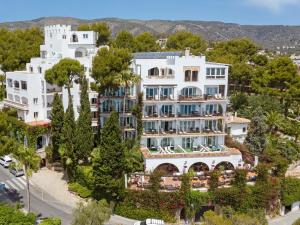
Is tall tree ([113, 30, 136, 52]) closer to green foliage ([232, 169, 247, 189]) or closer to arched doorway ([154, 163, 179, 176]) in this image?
arched doorway ([154, 163, 179, 176])

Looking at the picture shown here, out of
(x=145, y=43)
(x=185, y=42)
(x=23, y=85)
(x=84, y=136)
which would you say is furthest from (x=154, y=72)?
(x=185, y=42)

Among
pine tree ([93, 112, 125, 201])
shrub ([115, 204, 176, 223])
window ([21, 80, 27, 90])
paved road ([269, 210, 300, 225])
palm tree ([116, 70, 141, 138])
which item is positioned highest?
palm tree ([116, 70, 141, 138])

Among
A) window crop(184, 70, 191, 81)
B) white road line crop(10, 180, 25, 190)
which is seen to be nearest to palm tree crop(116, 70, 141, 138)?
window crop(184, 70, 191, 81)

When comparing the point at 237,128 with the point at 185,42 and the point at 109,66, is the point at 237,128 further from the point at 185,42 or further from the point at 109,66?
the point at 185,42

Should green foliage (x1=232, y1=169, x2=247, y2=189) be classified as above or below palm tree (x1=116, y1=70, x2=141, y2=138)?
below

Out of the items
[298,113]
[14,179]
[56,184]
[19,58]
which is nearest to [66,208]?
[56,184]

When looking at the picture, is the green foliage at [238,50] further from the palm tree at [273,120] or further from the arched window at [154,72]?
the arched window at [154,72]
